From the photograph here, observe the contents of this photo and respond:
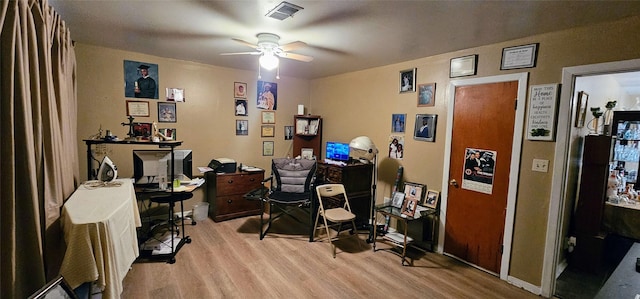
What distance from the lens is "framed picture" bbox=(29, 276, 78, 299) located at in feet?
3.88

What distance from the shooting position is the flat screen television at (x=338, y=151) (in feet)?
13.0

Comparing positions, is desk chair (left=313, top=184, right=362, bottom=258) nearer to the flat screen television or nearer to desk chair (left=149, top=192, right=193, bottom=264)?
the flat screen television

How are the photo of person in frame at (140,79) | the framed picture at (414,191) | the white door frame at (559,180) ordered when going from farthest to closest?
the photo of person in frame at (140,79) < the framed picture at (414,191) < the white door frame at (559,180)

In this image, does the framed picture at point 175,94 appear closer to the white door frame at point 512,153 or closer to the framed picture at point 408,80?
the framed picture at point 408,80

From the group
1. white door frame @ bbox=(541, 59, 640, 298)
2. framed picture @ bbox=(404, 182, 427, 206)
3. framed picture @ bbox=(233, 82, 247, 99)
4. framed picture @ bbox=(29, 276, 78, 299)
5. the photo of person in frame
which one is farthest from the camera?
framed picture @ bbox=(233, 82, 247, 99)

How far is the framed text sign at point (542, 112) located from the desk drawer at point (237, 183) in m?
3.39

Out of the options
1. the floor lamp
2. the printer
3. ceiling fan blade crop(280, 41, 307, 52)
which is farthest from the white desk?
the floor lamp

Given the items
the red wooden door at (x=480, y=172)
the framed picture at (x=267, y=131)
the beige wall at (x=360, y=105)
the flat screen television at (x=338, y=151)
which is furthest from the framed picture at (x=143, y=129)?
the red wooden door at (x=480, y=172)

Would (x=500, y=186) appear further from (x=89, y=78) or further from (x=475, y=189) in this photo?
(x=89, y=78)

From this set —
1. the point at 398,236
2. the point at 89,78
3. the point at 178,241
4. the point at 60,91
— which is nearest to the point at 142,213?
the point at 178,241

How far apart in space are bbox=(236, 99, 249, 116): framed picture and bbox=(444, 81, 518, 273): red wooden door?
307 centimetres

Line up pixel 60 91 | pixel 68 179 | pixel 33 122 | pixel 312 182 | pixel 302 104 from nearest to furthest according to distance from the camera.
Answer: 1. pixel 33 122
2. pixel 60 91
3. pixel 68 179
4. pixel 312 182
5. pixel 302 104

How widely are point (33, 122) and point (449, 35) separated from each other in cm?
303

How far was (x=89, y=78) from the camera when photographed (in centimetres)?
333
